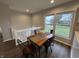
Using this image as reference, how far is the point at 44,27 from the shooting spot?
4934 millimetres

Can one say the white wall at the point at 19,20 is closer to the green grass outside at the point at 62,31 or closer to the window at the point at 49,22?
the window at the point at 49,22

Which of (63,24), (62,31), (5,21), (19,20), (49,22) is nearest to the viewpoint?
(5,21)

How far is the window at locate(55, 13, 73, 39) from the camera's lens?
326cm

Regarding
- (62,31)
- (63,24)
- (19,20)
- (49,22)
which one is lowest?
(62,31)

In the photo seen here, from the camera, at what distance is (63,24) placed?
11.9ft

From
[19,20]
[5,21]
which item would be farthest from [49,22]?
[19,20]

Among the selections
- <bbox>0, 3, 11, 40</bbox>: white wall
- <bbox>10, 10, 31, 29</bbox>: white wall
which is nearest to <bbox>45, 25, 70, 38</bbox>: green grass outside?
<bbox>0, 3, 11, 40</bbox>: white wall

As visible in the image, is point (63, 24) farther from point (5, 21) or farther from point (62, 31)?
point (5, 21)

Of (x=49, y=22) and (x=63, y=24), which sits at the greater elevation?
(x=49, y=22)

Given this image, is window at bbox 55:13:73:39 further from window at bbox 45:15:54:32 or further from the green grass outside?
window at bbox 45:15:54:32

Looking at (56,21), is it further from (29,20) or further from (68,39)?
(29,20)

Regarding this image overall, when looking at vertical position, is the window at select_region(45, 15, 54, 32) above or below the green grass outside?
above

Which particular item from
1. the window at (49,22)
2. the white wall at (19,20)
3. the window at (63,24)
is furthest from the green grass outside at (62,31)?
the white wall at (19,20)

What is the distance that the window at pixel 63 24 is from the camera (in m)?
3.26
